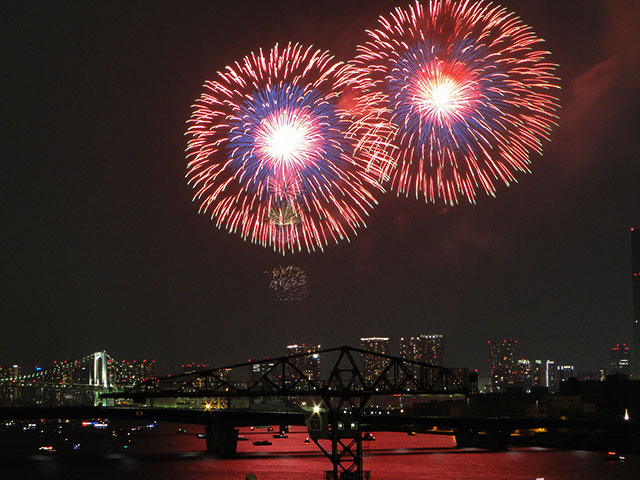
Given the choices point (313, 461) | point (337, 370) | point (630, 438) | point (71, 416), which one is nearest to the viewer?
point (337, 370)

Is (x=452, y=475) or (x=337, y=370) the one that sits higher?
(x=337, y=370)

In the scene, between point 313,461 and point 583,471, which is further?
point 313,461

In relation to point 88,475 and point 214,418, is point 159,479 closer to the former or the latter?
point 88,475

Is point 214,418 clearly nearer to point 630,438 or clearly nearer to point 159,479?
point 159,479

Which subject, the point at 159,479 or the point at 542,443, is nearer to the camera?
the point at 159,479

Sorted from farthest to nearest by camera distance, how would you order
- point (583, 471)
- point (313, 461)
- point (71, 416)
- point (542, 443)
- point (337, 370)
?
point (542, 443) < point (71, 416) < point (313, 461) < point (583, 471) < point (337, 370)

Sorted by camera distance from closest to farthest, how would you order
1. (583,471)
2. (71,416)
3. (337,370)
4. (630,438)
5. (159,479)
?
(337,370), (159,479), (583,471), (71,416), (630,438)

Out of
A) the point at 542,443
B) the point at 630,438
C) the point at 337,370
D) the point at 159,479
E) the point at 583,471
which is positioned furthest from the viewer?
the point at 542,443

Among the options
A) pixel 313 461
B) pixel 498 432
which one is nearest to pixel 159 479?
pixel 313 461

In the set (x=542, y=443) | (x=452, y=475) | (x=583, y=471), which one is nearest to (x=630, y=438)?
(x=542, y=443)
